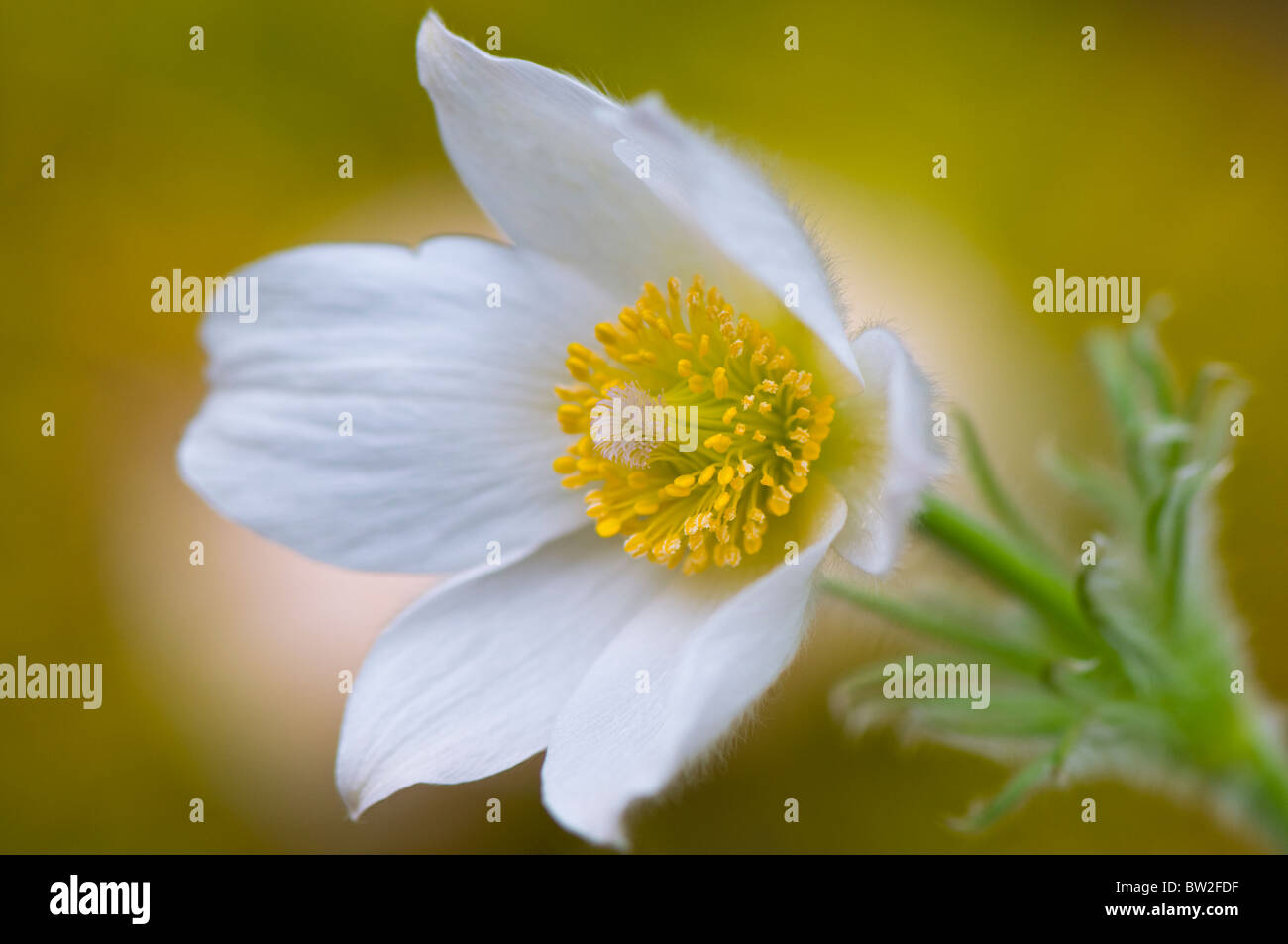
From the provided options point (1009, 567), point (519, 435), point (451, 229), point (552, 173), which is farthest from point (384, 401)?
point (451, 229)

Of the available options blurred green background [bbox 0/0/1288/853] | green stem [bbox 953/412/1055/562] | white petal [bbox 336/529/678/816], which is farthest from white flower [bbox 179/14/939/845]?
blurred green background [bbox 0/0/1288/853]

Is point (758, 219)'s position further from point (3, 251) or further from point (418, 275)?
point (3, 251)

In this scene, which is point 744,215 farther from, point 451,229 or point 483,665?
point 451,229

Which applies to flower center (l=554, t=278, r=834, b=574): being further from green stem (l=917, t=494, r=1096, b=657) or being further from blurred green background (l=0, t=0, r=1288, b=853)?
blurred green background (l=0, t=0, r=1288, b=853)

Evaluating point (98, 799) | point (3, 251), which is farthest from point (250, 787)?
point (3, 251)

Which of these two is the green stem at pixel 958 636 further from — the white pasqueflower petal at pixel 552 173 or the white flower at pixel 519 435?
the white pasqueflower petal at pixel 552 173

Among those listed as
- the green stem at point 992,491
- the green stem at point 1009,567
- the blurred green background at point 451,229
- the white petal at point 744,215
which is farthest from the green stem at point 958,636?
the blurred green background at point 451,229

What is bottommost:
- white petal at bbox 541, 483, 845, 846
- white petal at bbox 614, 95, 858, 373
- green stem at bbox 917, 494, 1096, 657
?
white petal at bbox 541, 483, 845, 846
